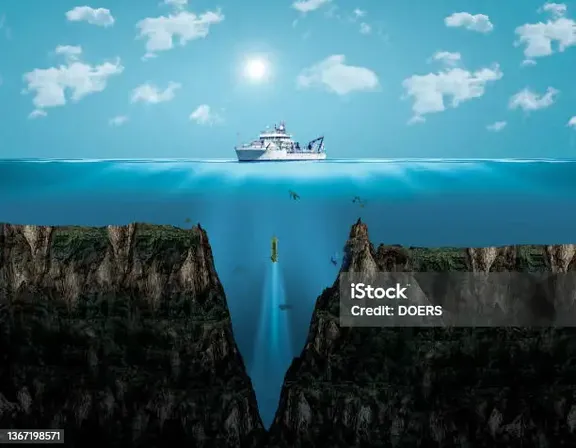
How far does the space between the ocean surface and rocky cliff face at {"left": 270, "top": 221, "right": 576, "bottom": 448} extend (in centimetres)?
31

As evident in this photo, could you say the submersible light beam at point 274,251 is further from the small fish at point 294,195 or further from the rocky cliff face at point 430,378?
the rocky cliff face at point 430,378

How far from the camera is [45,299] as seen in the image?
10141 mm

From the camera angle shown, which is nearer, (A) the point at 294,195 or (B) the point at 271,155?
(A) the point at 294,195

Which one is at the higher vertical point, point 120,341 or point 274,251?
point 274,251

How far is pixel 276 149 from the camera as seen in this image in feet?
43.3

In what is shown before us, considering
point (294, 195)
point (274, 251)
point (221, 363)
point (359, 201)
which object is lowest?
point (221, 363)

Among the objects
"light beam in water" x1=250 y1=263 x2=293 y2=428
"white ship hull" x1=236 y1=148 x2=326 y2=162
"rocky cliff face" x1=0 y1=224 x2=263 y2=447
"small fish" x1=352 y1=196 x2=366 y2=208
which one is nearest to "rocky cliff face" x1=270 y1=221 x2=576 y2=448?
"light beam in water" x1=250 y1=263 x2=293 y2=428

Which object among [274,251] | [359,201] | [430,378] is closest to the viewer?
[430,378]

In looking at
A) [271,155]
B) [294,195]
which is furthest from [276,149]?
[294,195]

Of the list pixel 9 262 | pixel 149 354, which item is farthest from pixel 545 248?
pixel 9 262

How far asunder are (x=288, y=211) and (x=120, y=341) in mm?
4218

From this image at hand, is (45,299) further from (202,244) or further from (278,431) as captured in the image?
(278,431)

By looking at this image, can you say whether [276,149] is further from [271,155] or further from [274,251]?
[274,251]

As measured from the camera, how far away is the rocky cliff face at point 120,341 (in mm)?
9711
